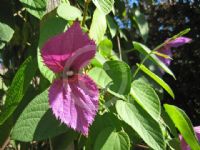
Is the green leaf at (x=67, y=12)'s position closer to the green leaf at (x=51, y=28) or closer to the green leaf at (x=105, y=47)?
the green leaf at (x=51, y=28)

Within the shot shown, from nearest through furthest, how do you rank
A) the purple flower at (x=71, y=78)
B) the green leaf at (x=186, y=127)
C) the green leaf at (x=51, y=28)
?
the purple flower at (x=71, y=78)
the green leaf at (x=51, y=28)
the green leaf at (x=186, y=127)

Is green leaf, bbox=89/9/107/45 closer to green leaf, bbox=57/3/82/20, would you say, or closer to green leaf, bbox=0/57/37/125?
green leaf, bbox=57/3/82/20

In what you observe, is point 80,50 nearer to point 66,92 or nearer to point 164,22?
point 66,92

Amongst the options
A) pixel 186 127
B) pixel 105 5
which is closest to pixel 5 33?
pixel 105 5

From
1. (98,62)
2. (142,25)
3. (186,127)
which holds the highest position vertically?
(142,25)

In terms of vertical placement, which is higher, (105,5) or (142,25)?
(142,25)

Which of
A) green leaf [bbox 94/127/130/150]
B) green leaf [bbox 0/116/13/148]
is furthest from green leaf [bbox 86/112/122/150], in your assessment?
green leaf [bbox 0/116/13/148]

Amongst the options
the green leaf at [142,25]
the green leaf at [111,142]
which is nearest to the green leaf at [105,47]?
the green leaf at [111,142]

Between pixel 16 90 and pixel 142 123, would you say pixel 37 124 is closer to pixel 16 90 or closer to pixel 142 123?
pixel 16 90
